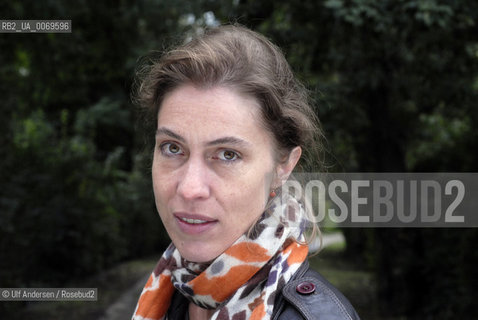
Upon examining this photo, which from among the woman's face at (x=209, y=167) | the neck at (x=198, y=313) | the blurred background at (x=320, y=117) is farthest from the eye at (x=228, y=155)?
the blurred background at (x=320, y=117)

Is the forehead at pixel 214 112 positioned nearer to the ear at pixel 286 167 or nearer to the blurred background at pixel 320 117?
the ear at pixel 286 167

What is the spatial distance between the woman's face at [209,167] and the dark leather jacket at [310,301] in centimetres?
24

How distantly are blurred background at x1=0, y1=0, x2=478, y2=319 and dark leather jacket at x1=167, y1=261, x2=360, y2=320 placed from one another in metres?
2.21

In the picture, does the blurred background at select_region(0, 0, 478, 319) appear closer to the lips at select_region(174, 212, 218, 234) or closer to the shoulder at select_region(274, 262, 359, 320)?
the lips at select_region(174, 212, 218, 234)

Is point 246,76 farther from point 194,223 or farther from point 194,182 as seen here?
point 194,223

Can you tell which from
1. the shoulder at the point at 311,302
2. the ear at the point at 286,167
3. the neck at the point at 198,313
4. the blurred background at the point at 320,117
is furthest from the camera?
the blurred background at the point at 320,117

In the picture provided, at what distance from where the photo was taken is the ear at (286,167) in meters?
1.80

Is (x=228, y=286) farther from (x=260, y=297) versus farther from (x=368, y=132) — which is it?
(x=368, y=132)

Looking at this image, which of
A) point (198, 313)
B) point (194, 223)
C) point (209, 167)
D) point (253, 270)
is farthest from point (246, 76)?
point (198, 313)

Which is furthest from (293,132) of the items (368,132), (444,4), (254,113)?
(368,132)

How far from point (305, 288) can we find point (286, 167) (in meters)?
0.43

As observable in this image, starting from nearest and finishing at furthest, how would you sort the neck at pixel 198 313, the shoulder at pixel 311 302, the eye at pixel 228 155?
1. the shoulder at pixel 311 302
2. the eye at pixel 228 155
3. the neck at pixel 198 313

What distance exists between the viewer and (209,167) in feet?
5.39

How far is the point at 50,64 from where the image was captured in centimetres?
717
